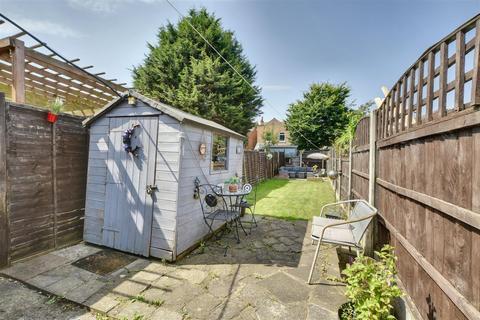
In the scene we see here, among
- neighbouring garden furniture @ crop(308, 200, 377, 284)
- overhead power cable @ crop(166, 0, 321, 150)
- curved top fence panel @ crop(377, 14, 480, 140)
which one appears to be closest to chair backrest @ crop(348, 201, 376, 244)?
neighbouring garden furniture @ crop(308, 200, 377, 284)

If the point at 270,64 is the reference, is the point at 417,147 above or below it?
below

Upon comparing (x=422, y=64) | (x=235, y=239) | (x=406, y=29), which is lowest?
(x=235, y=239)

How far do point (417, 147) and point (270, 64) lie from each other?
36.6 feet

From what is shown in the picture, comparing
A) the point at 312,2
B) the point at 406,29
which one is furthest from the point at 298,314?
the point at 312,2

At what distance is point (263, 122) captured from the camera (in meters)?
34.3

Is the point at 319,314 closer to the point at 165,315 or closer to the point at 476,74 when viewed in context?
the point at 165,315

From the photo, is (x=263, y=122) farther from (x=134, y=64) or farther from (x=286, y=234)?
(x=286, y=234)

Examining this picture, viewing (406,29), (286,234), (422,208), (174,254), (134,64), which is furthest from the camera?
(134,64)

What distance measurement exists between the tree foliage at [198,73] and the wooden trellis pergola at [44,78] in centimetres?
470

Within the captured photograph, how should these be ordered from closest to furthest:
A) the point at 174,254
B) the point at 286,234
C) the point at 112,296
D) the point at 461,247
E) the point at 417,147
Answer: the point at 461,247
the point at 417,147
the point at 112,296
the point at 174,254
the point at 286,234

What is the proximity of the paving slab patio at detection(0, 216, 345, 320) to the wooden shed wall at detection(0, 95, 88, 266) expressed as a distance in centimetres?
A: 32

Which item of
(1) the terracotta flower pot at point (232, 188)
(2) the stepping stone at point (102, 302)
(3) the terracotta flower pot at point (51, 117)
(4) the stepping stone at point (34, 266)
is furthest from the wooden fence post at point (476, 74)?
(3) the terracotta flower pot at point (51, 117)

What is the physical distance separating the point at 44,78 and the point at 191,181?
6051mm

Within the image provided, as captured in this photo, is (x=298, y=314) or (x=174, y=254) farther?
(x=174, y=254)
